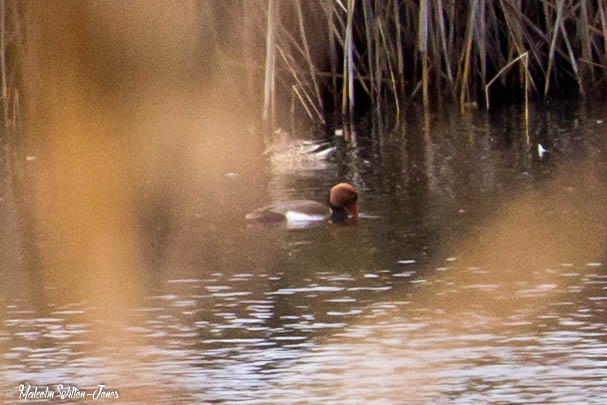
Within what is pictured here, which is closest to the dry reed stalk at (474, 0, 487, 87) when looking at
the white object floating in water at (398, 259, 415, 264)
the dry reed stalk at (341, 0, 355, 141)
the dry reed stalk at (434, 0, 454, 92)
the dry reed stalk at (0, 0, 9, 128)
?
the dry reed stalk at (434, 0, 454, 92)

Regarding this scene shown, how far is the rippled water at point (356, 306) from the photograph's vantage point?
5.17 m

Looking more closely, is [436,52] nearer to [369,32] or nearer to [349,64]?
[369,32]

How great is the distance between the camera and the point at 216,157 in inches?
484

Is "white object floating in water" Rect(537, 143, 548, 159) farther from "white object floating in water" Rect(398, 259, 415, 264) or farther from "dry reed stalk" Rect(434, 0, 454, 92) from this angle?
"white object floating in water" Rect(398, 259, 415, 264)

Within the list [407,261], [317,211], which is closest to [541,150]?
[317,211]

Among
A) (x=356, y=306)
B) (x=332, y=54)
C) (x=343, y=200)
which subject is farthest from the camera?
(x=332, y=54)

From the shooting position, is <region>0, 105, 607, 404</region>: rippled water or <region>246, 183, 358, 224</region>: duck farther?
<region>246, 183, 358, 224</region>: duck

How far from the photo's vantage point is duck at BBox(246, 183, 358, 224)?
344 inches

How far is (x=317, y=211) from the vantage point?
8.90 meters

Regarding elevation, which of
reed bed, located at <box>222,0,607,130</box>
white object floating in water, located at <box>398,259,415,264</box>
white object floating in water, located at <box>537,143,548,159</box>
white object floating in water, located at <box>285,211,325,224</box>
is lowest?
white object floating in water, located at <box>537,143,548,159</box>

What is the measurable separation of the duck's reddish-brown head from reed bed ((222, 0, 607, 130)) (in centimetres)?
544

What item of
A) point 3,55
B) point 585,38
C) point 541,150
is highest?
point 3,55

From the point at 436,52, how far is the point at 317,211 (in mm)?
6607

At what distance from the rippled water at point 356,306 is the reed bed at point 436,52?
4.74 m
